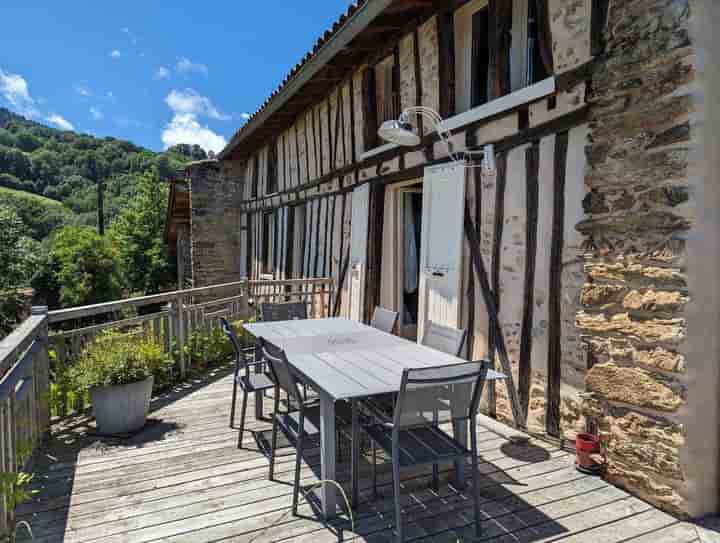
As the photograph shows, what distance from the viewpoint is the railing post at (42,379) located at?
313cm

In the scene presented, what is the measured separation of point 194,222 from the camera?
10617mm

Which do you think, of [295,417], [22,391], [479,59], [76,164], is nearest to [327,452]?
[295,417]

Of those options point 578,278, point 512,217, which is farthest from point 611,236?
point 512,217

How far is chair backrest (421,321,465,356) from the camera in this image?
2846 millimetres

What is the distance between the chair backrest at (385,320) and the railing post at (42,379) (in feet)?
7.99

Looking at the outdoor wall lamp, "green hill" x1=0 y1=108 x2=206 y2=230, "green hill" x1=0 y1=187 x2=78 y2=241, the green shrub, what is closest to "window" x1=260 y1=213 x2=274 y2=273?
the green shrub

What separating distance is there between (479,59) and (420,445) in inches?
130

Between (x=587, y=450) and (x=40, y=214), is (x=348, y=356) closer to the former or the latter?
(x=587, y=450)

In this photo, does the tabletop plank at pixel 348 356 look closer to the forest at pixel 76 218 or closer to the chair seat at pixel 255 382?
the chair seat at pixel 255 382

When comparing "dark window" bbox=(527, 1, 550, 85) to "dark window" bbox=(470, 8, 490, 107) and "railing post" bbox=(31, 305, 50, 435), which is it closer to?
"dark window" bbox=(470, 8, 490, 107)

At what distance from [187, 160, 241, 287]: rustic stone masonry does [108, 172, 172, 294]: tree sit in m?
10.9

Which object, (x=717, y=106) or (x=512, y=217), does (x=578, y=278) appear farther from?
(x=717, y=106)

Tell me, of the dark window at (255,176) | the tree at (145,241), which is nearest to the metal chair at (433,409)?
the dark window at (255,176)

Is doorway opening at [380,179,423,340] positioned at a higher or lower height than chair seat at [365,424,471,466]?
higher
